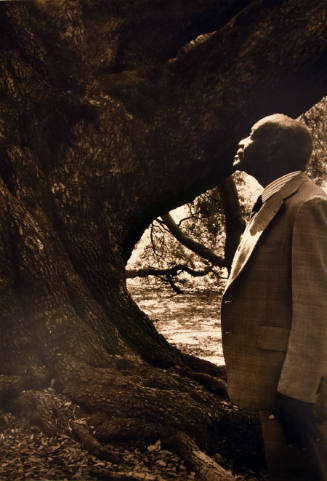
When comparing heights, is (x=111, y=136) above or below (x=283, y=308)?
above

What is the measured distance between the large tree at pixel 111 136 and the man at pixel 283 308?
2.75 feet

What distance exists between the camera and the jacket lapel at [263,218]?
6.04 feet

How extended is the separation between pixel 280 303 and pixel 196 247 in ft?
18.8

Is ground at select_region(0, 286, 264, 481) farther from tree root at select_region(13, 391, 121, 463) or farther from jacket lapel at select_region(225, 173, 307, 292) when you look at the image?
jacket lapel at select_region(225, 173, 307, 292)

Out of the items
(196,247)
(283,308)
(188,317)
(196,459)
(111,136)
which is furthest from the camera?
(188,317)

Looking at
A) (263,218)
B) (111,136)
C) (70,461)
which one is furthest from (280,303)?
(111,136)

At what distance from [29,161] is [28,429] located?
1.57 metres

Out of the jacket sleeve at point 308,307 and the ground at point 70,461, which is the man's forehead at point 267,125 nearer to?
the jacket sleeve at point 308,307

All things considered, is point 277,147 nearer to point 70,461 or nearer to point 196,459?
point 196,459

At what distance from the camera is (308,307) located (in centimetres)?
172

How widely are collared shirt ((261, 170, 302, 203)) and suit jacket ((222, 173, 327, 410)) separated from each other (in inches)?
0.9

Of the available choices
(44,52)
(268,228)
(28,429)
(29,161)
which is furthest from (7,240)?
(268,228)

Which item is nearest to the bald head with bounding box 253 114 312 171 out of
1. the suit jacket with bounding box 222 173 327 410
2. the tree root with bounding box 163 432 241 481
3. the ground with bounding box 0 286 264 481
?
the suit jacket with bounding box 222 173 327 410

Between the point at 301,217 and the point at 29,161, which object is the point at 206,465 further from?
the point at 29,161
